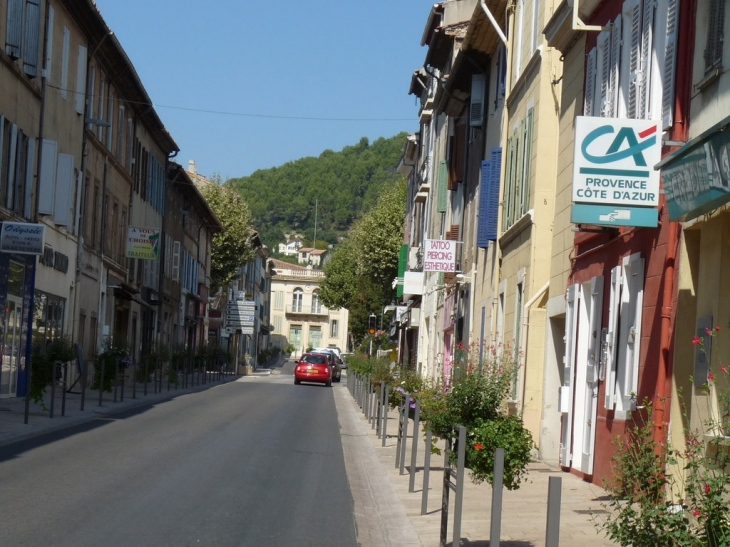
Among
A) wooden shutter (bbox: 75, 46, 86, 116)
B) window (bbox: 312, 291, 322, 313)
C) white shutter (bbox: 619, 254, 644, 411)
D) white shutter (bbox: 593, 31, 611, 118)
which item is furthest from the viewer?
window (bbox: 312, 291, 322, 313)

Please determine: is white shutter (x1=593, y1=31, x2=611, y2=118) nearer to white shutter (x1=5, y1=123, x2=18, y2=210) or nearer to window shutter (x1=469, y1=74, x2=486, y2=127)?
window shutter (x1=469, y1=74, x2=486, y2=127)

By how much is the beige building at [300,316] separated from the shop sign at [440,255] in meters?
108

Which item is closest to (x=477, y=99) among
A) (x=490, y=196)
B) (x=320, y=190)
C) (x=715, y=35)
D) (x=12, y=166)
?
(x=490, y=196)

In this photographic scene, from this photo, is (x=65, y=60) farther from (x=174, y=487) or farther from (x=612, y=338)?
(x=612, y=338)

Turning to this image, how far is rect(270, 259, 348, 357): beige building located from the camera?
136 m

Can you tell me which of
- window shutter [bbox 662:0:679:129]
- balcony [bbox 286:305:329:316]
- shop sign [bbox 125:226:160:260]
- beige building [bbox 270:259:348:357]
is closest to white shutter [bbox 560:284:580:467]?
window shutter [bbox 662:0:679:129]

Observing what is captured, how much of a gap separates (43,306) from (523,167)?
15305mm

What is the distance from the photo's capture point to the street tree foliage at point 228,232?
2776 inches

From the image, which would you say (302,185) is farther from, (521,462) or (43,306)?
(521,462)

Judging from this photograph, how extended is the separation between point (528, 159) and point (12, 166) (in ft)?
41.9

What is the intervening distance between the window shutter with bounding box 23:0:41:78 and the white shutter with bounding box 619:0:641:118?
17645mm

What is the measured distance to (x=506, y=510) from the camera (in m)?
11.6

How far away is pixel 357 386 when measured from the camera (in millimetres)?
38312

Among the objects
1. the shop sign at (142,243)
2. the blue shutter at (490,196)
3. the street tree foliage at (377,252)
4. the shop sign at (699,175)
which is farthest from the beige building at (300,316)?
the shop sign at (699,175)
